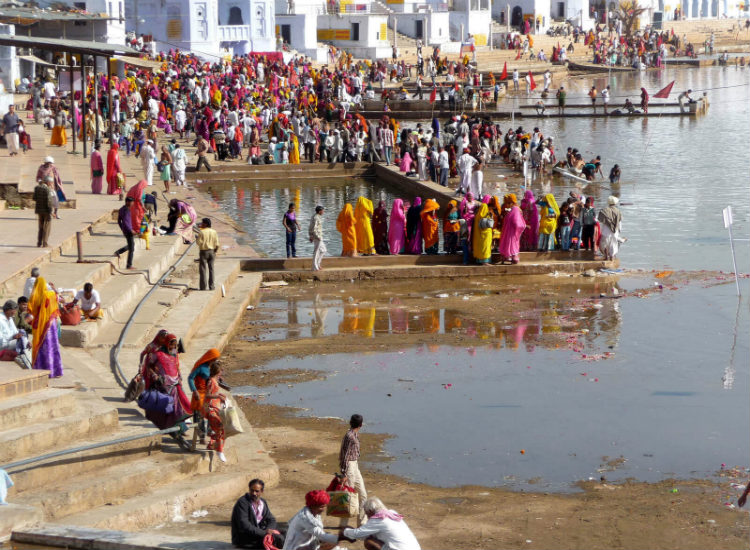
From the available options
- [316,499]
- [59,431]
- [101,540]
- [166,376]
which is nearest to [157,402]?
[166,376]

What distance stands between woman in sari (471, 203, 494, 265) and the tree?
7484cm

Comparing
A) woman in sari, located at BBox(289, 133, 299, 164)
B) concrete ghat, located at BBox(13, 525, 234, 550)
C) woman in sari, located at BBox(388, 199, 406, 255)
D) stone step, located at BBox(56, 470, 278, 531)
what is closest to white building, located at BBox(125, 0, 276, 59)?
woman in sari, located at BBox(289, 133, 299, 164)

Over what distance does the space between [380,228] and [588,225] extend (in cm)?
343

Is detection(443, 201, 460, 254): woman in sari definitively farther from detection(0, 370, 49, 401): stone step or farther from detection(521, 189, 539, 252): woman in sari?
detection(0, 370, 49, 401): stone step

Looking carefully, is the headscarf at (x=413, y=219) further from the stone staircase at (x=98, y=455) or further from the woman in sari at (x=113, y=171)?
the woman in sari at (x=113, y=171)

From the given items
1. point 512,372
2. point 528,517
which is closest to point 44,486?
point 528,517

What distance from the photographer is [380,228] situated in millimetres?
19484

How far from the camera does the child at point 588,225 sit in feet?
63.2

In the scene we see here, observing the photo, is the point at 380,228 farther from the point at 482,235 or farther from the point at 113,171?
the point at 113,171

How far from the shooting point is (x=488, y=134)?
34031 mm

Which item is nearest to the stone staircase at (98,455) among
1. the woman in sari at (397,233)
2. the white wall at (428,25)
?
the woman in sari at (397,233)

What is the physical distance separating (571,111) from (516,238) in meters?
31.0

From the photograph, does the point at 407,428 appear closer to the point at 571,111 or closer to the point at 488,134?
the point at 488,134

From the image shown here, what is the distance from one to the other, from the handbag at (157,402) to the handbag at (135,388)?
28cm
